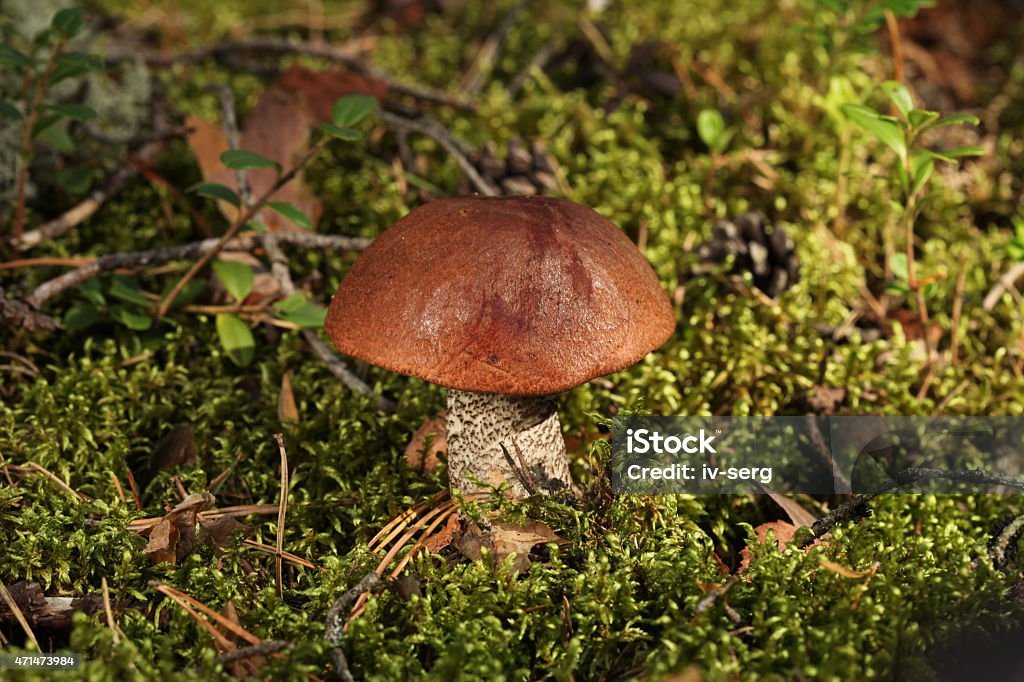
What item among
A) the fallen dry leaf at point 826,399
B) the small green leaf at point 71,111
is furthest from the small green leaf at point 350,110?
the fallen dry leaf at point 826,399

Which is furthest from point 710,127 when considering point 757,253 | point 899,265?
point 899,265

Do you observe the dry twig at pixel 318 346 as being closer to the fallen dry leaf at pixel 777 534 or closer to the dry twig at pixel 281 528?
the dry twig at pixel 281 528

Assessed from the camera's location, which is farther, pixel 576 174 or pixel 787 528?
pixel 576 174

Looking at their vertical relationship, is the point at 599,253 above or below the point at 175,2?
below

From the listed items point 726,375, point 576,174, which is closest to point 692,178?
point 576,174

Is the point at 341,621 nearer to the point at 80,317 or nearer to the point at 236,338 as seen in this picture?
the point at 236,338

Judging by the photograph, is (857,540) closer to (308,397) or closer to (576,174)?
(308,397)
